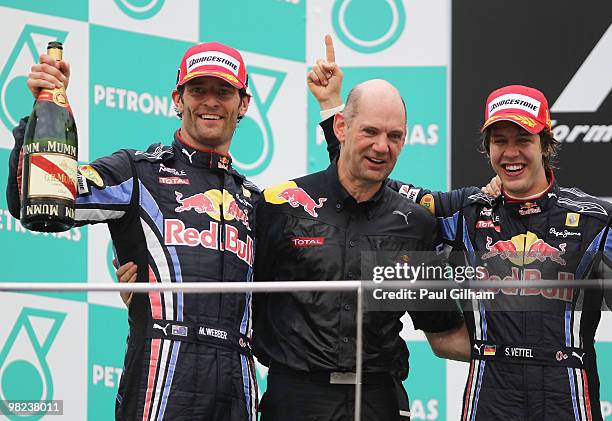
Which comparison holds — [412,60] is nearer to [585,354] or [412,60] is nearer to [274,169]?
[274,169]

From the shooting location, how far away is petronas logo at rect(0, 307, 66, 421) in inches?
97.0

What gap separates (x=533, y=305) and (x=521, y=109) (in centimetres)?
75

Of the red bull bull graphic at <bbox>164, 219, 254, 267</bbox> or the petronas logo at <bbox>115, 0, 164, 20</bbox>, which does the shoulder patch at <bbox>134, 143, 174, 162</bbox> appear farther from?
the petronas logo at <bbox>115, 0, 164, 20</bbox>

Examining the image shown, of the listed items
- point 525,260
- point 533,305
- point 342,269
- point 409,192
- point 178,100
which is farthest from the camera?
point 409,192

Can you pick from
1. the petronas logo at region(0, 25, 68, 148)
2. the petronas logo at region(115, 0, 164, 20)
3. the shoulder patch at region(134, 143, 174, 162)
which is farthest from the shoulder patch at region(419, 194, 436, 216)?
the petronas logo at region(0, 25, 68, 148)

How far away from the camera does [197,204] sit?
2.99m

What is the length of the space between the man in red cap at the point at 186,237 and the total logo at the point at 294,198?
58mm

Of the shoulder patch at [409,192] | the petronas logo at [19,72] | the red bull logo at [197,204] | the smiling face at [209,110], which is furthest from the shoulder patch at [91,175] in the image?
the petronas logo at [19,72]

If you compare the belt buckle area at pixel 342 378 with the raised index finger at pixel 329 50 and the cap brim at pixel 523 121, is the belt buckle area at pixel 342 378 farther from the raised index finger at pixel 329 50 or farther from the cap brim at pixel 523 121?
the raised index finger at pixel 329 50

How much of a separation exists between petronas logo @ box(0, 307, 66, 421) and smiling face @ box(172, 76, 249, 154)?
774 mm

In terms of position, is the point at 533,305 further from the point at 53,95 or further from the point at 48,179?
the point at 53,95

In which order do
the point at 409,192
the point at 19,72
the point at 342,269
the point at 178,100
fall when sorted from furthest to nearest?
the point at 19,72
the point at 409,192
the point at 178,100
the point at 342,269

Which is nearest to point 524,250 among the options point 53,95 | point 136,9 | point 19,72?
point 53,95

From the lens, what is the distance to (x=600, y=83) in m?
4.38
